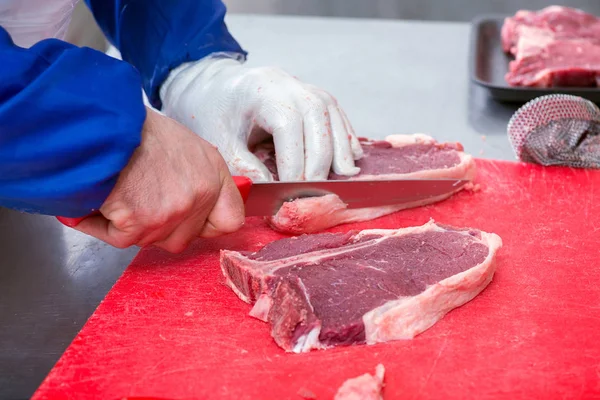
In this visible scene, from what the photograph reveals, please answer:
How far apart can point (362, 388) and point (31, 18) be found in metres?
2.15

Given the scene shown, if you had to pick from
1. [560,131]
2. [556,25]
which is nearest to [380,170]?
[560,131]

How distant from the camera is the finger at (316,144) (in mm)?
3270

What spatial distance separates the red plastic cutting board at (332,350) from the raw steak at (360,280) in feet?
0.18

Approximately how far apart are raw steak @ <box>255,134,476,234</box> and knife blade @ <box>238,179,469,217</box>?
0.04m

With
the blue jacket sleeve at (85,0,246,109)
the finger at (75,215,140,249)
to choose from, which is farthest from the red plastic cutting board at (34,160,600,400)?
the blue jacket sleeve at (85,0,246,109)

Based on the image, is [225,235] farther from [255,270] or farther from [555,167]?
[555,167]

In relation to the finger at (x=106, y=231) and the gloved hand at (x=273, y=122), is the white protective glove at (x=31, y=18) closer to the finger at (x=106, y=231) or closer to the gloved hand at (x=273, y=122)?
the gloved hand at (x=273, y=122)

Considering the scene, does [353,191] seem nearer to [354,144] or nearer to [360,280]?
[354,144]

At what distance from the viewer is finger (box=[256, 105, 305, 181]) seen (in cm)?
324

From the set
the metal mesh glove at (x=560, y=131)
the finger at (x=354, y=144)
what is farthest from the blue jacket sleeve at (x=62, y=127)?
the metal mesh glove at (x=560, y=131)

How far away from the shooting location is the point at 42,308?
3.04 metres

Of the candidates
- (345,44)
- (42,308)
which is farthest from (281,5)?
(42,308)

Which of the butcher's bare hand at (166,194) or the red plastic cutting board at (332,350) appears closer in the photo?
the red plastic cutting board at (332,350)

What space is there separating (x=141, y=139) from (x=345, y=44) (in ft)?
12.3
